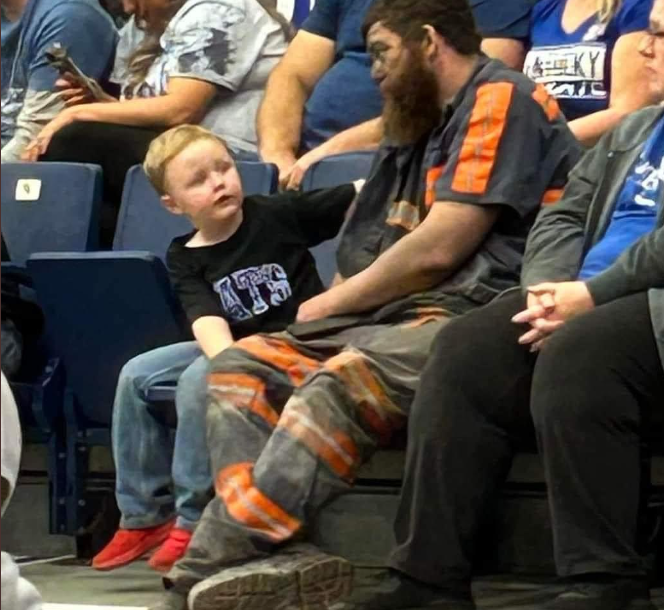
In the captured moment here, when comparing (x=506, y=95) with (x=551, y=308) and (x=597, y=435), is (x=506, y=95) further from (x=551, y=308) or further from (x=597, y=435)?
(x=597, y=435)

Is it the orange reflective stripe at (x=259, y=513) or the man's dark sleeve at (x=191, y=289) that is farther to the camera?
the man's dark sleeve at (x=191, y=289)

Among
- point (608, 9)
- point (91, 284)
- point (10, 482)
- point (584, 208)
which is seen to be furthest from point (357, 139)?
point (10, 482)

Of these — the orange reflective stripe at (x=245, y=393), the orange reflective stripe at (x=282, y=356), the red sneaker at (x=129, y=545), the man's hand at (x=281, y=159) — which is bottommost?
the red sneaker at (x=129, y=545)

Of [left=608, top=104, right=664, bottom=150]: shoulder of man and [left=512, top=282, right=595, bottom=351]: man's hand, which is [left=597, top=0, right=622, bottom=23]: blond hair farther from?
[left=512, top=282, right=595, bottom=351]: man's hand

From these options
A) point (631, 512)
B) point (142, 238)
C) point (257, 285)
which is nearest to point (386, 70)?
point (257, 285)

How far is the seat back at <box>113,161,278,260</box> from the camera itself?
3.00 metres

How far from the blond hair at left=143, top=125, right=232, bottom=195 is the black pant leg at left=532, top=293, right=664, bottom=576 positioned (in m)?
0.89

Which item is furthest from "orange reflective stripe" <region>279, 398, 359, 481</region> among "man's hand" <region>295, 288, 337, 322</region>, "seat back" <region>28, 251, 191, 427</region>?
"seat back" <region>28, 251, 191, 427</region>

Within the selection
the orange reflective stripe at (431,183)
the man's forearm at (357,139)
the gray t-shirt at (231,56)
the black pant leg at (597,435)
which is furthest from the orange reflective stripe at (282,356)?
the gray t-shirt at (231,56)

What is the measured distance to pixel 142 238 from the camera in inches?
119

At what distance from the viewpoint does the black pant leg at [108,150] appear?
3.19 m

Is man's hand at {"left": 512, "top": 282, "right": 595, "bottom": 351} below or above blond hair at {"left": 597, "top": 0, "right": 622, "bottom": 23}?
below

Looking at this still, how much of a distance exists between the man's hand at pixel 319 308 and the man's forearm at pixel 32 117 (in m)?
1.22

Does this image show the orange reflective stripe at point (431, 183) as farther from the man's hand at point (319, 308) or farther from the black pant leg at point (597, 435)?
the black pant leg at point (597, 435)
